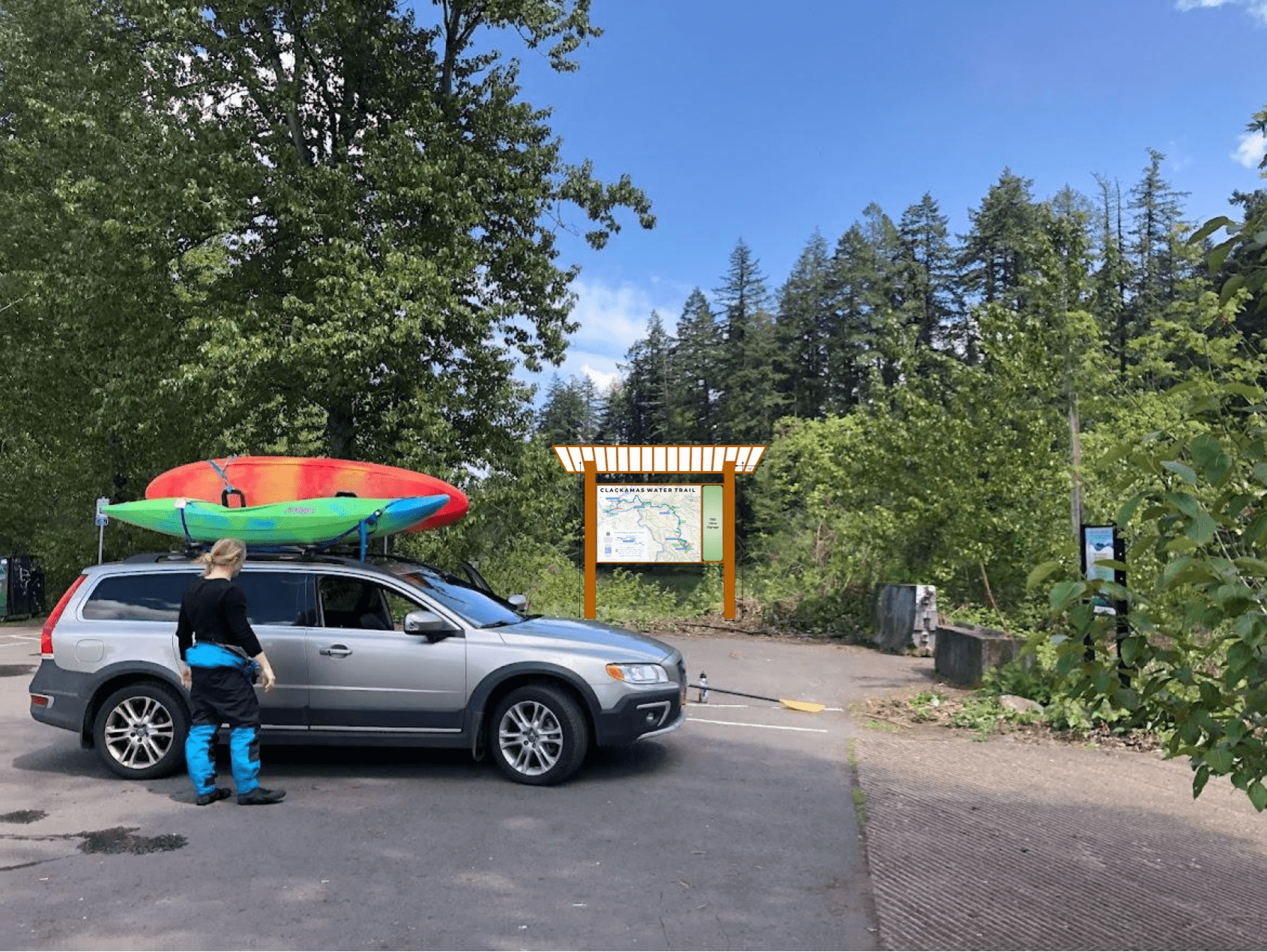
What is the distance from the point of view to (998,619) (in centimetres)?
1573

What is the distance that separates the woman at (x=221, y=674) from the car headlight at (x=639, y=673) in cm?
226

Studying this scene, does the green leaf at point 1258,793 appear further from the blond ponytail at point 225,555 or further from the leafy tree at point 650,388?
the leafy tree at point 650,388

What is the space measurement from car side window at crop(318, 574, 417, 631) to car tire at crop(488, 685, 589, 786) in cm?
107


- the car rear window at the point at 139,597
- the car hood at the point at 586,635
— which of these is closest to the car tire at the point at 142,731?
the car rear window at the point at 139,597

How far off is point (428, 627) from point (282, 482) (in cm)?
317

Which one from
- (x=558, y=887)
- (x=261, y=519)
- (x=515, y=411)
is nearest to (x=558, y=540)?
(x=515, y=411)

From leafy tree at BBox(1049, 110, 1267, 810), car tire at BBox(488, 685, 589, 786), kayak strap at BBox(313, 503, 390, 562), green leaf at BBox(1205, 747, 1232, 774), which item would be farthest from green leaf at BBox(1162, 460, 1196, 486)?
kayak strap at BBox(313, 503, 390, 562)

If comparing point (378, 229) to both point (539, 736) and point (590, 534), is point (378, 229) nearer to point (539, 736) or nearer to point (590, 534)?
point (590, 534)

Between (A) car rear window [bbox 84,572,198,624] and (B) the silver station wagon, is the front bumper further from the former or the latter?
(A) car rear window [bbox 84,572,198,624]

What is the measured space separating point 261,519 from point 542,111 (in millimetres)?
15584

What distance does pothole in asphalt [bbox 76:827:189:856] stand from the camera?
559 centimetres

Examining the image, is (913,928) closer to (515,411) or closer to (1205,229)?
(1205,229)

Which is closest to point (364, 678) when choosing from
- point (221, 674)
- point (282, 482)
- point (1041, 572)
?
point (221, 674)

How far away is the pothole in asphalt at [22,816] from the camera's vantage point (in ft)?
20.3
